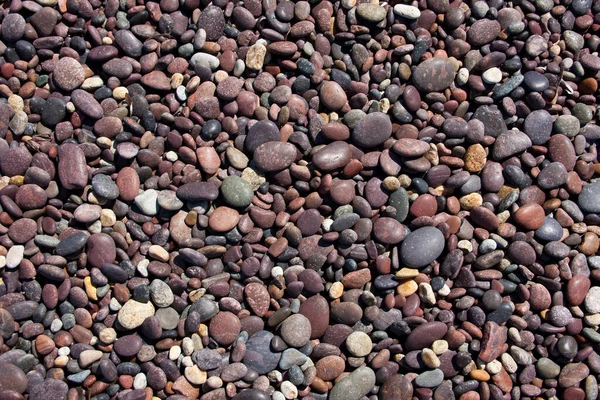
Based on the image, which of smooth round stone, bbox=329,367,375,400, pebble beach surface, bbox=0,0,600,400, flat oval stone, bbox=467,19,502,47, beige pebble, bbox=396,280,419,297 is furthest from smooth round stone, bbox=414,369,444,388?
flat oval stone, bbox=467,19,502,47

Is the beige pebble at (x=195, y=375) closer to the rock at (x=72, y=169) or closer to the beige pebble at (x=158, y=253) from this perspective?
the beige pebble at (x=158, y=253)

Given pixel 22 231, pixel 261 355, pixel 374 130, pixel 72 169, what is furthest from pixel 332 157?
pixel 22 231

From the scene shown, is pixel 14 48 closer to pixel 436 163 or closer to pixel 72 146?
pixel 72 146

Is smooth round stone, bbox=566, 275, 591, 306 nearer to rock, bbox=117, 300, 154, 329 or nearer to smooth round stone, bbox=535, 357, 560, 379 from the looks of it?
smooth round stone, bbox=535, 357, 560, 379

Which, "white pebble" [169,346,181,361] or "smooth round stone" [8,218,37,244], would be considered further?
"smooth round stone" [8,218,37,244]

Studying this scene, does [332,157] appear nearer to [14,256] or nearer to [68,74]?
[68,74]

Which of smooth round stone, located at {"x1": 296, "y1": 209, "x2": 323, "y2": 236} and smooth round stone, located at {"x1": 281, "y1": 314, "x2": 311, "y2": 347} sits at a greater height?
smooth round stone, located at {"x1": 296, "y1": 209, "x2": 323, "y2": 236}

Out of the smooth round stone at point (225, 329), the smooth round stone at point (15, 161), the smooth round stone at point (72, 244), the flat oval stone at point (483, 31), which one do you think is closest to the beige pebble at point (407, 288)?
the smooth round stone at point (225, 329)
